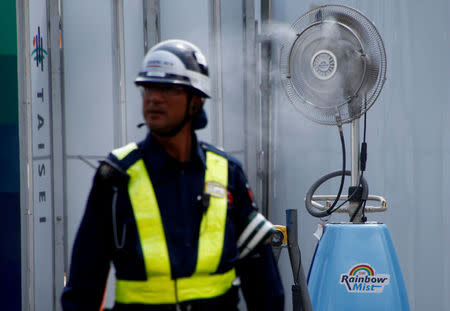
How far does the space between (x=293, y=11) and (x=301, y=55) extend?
1755mm

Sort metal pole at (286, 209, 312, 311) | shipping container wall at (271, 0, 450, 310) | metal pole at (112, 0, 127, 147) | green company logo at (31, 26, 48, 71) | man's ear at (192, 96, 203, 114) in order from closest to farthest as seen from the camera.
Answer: man's ear at (192, 96, 203, 114) → metal pole at (286, 209, 312, 311) → shipping container wall at (271, 0, 450, 310) → green company logo at (31, 26, 48, 71) → metal pole at (112, 0, 127, 147)

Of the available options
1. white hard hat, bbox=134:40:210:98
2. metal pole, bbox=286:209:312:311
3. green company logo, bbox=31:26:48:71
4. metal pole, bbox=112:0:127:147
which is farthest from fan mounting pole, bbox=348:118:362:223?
green company logo, bbox=31:26:48:71

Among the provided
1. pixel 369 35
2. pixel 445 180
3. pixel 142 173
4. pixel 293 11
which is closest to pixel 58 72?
pixel 293 11

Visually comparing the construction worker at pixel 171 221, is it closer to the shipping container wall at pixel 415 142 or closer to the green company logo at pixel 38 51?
the shipping container wall at pixel 415 142

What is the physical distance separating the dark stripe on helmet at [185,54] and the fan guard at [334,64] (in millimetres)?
1566

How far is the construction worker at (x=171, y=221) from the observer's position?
1999 millimetres

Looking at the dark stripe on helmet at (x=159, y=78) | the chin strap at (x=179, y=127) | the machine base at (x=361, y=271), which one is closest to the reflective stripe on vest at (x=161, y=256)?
the chin strap at (x=179, y=127)

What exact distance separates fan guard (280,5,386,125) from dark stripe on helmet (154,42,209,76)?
157cm

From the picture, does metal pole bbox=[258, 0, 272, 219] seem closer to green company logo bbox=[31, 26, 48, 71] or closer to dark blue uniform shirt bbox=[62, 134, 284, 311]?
green company logo bbox=[31, 26, 48, 71]

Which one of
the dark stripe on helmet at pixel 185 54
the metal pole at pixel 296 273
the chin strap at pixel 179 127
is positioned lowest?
the metal pole at pixel 296 273

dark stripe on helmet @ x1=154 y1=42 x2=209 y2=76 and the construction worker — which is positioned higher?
dark stripe on helmet @ x1=154 y1=42 x2=209 y2=76

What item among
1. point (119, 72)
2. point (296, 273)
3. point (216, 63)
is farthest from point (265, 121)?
point (296, 273)

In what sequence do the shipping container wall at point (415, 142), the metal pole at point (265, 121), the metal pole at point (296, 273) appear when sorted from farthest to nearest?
1. the metal pole at point (265, 121)
2. the shipping container wall at point (415, 142)
3. the metal pole at point (296, 273)

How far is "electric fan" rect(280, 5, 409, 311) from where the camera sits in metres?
3.61
